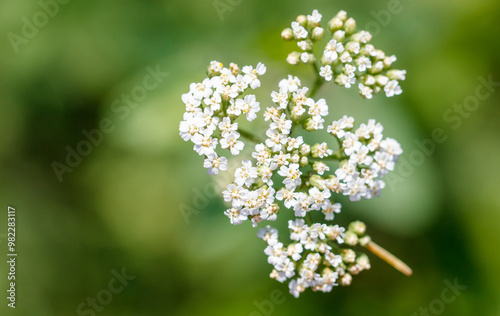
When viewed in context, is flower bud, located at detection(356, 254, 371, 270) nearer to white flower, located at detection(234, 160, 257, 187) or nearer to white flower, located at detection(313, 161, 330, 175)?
white flower, located at detection(313, 161, 330, 175)

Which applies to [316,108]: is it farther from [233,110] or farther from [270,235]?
[270,235]

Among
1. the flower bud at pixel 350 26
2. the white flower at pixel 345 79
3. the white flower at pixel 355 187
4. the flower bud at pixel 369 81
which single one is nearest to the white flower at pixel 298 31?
the flower bud at pixel 350 26

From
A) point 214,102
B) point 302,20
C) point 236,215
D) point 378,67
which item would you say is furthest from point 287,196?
point 302,20

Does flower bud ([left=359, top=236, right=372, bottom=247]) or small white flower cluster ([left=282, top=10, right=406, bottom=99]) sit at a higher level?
small white flower cluster ([left=282, top=10, right=406, bottom=99])

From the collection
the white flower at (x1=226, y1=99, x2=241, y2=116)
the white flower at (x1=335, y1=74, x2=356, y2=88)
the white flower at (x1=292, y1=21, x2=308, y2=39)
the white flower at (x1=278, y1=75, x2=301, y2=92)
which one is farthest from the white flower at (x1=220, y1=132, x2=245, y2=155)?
the white flower at (x1=292, y1=21, x2=308, y2=39)

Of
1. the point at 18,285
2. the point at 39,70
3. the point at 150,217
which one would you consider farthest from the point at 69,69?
the point at 18,285

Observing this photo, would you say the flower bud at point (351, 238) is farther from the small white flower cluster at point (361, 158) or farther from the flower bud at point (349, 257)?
the small white flower cluster at point (361, 158)
